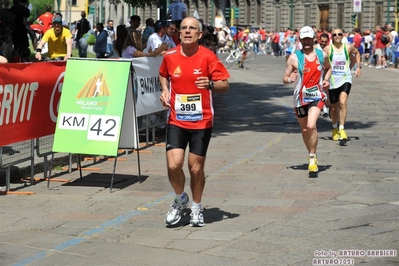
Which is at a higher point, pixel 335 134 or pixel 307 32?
pixel 307 32

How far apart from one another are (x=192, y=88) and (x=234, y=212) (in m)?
1.36

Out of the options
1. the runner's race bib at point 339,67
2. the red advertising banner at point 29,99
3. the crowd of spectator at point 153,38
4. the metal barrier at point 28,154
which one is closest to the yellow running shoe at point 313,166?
the metal barrier at point 28,154

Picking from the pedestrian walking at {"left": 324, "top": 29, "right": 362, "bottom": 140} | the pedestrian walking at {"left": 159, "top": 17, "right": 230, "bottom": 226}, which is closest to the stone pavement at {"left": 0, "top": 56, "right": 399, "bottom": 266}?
the pedestrian walking at {"left": 159, "top": 17, "right": 230, "bottom": 226}

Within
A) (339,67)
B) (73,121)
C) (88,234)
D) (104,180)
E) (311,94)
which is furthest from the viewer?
(339,67)

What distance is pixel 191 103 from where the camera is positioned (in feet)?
28.4

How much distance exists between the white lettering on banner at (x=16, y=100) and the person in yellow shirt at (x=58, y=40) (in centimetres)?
598

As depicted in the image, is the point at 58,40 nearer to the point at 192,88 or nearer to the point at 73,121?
the point at 73,121

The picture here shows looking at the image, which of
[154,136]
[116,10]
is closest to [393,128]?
[154,136]

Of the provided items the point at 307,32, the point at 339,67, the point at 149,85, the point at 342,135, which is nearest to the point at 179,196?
the point at 307,32

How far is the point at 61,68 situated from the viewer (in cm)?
1153

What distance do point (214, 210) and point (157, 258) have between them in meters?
2.16

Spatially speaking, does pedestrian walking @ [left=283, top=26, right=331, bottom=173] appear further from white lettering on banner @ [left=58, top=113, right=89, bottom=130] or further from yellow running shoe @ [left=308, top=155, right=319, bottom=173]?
white lettering on banner @ [left=58, top=113, right=89, bottom=130]

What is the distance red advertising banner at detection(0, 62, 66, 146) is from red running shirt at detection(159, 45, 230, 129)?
94.5 inches

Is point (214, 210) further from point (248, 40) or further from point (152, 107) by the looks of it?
point (248, 40)
